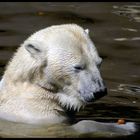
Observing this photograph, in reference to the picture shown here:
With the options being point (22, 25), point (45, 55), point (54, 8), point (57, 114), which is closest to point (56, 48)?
point (45, 55)

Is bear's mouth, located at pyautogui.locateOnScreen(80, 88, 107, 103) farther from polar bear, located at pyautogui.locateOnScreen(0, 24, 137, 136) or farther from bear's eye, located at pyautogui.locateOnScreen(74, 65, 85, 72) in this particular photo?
bear's eye, located at pyautogui.locateOnScreen(74, 65, 85, 72)

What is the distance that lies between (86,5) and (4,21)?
1.20m

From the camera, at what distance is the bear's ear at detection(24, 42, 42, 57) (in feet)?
22.0

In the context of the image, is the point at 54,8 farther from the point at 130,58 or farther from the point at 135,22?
the point at 130,58

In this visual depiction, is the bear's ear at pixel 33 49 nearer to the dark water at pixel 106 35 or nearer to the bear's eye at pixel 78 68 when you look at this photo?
the bear's eye at pixel 78 68

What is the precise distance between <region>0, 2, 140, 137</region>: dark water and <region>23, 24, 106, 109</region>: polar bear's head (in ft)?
2.46

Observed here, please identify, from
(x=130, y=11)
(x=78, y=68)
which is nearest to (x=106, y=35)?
(x=130, y=11)

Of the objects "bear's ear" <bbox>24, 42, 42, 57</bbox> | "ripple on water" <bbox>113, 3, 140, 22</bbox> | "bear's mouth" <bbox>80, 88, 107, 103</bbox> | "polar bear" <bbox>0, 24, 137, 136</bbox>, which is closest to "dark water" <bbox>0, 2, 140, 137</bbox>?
"ripple on water" <bbox>113, 3, 140, 22</bbox>

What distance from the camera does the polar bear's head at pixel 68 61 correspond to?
6656 mm

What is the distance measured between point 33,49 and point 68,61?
273mm

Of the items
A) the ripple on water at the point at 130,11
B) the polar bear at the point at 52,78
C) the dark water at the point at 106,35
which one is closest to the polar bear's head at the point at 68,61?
the polar bear at the point at 52,78

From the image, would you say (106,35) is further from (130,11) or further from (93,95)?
(93,95)

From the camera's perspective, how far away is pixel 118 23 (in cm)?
1038

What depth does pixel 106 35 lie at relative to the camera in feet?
32.6
